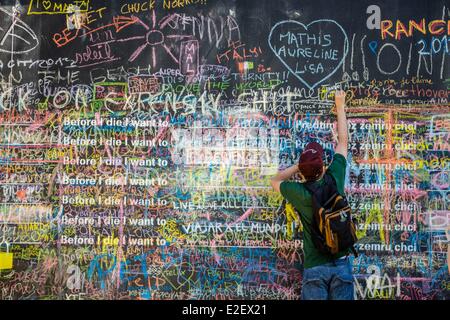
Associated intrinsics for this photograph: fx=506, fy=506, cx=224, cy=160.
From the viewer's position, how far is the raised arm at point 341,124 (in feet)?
17.4

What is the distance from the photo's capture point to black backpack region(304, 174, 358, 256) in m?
4.55

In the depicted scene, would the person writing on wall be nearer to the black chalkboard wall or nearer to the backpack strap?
the backpack strap

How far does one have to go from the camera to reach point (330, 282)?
4.58m

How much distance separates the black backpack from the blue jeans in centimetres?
15

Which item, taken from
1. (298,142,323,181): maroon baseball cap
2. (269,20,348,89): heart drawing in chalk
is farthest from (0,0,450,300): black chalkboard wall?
(298,142,323,181): maroon baseball cap

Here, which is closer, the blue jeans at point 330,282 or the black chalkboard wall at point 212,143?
the blue jeans at point 330,282

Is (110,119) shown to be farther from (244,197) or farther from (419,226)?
(419,226)

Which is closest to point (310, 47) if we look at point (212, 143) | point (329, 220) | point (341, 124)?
point (341, 124)

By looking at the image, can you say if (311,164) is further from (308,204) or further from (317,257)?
(317,257)

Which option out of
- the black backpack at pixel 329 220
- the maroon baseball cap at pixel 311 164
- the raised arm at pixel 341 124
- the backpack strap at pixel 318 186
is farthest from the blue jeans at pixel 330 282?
the raised arm at pixel 341 124

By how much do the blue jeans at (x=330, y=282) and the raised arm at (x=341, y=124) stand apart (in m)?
1.21

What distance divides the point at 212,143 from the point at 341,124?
150 centimetres

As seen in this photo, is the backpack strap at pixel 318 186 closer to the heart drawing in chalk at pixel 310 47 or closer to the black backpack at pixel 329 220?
the black backpack at pixel 329 220

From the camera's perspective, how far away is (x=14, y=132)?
6172 mm
